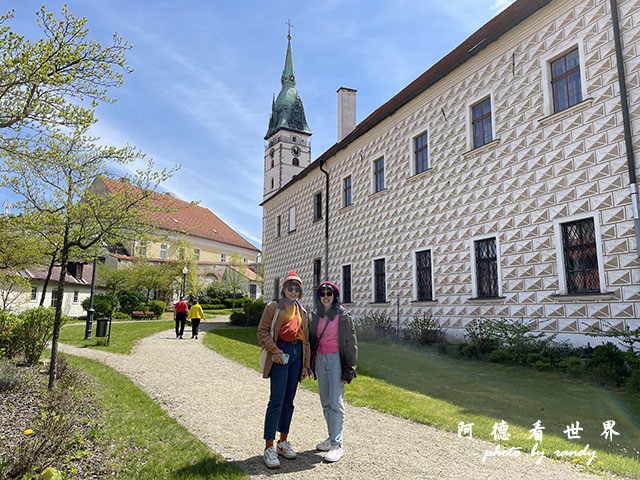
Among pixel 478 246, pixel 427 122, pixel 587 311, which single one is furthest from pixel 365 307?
pixel 587 311

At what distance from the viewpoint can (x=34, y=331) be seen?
924 centimetres

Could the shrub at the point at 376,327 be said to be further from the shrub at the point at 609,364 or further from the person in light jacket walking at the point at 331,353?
the person in light jacket walking at the point at 331,353

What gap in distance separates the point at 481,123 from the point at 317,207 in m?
12.2

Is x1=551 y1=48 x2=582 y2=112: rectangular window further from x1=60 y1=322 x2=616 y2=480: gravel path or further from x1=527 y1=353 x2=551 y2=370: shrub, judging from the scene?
x1=60 y1=322 x2=616 y2=480: gravel path

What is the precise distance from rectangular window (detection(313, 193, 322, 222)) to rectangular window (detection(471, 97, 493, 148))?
11.5 m

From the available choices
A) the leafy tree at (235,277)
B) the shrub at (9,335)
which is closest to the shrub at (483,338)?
the shrub at (9,335)

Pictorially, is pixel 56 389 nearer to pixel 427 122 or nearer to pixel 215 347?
pixel 215 347

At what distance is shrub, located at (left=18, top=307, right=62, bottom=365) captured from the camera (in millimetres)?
9157

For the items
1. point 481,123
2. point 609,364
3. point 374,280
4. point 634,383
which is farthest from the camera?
point 374,280

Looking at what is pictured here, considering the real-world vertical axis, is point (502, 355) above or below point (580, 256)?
below

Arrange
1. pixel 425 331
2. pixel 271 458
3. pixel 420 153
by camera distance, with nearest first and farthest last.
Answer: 1. pixel 271 458
2. pixel 425 331
3. pixel 420 153

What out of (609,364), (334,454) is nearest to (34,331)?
(334,454)

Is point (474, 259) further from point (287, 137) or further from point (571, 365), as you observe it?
point (287, 137)

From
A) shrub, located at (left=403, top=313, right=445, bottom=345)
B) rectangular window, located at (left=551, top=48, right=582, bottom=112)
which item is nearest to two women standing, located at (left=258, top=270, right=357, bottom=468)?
rectangular window, located at (left=551, top=48, right=582, bottom=112)
